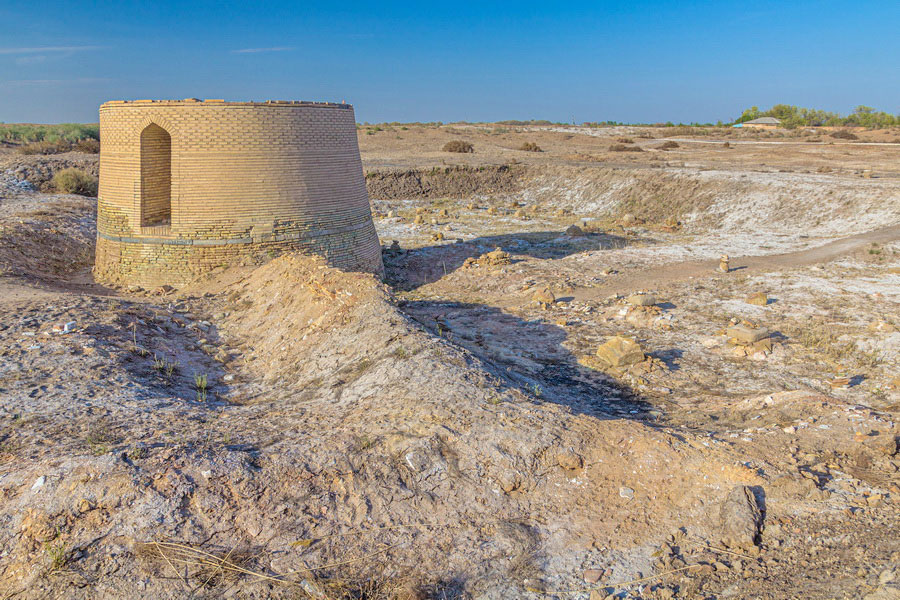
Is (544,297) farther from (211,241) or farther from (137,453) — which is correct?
(137,453)

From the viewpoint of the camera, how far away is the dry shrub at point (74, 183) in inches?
796

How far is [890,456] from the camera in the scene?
5.20 meters

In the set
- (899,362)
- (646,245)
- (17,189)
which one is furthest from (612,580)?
(17,189)

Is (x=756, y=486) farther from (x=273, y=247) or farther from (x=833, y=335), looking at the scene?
(x=273, y=247)

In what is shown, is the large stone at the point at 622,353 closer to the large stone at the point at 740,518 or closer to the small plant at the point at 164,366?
the large stone at the point at 740,518

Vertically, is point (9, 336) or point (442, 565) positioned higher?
point (9, 336)

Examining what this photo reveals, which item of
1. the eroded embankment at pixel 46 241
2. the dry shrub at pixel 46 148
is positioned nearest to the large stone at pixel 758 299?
the eroded embankment at pixel 46 241

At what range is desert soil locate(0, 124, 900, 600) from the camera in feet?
12.7

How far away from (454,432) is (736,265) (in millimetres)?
10519

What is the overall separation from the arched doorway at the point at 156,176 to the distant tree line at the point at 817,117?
162 feet

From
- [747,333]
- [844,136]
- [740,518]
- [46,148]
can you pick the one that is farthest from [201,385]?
[844,136]

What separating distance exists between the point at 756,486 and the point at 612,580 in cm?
150

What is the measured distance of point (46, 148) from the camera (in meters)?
28.2

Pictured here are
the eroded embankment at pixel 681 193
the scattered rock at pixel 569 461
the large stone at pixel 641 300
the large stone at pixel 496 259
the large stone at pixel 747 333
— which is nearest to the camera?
the scattered rock at pixel 569 461
